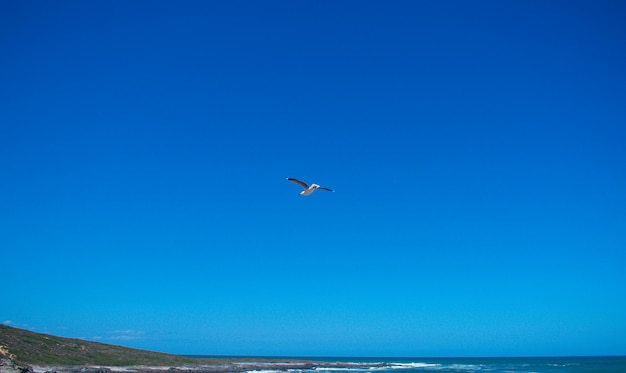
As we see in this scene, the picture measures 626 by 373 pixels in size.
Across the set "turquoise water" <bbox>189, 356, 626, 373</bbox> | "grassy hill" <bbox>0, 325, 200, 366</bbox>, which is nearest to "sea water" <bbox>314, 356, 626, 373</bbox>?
"turquoise water" <bbox>189, 356, 626, 373</bbox>

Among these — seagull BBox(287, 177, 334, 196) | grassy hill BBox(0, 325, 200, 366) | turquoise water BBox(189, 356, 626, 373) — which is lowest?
turquoise water BBox(189, 356, 626, 373)

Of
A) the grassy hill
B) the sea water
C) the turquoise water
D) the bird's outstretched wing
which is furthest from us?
the sea water

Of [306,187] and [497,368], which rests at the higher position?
[306,187]

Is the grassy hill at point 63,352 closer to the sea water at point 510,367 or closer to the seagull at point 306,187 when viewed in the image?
the seagull at point 306,187

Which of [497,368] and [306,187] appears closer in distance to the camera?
[306,187]

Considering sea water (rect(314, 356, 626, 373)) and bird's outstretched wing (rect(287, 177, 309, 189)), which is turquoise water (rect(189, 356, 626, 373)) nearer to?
Result: sea water (rect(314, 356, 626, 373))

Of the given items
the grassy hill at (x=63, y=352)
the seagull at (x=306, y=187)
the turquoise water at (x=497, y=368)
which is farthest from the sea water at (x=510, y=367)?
the seagull at (x=306, y=187)

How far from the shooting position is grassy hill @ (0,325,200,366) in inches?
1628

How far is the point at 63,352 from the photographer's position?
4675 cm

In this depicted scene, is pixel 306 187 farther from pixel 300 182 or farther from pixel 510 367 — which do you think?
pixel 510 367

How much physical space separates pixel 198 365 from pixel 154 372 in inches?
485

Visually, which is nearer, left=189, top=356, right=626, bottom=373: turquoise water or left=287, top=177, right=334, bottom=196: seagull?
left=287, top=177, right=334, bottom=196: seagull

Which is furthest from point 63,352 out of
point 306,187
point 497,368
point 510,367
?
point 510,367

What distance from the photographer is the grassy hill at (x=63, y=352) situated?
1628 inches
